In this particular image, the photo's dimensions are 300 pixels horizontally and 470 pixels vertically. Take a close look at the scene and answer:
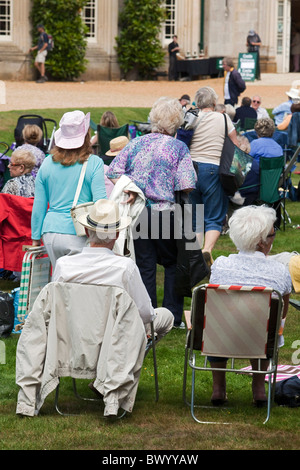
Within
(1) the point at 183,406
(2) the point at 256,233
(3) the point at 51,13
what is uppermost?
(3) the point at 51,13

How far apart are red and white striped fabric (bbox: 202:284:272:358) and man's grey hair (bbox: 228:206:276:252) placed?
309 millimetres

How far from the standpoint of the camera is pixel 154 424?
5.14 metres

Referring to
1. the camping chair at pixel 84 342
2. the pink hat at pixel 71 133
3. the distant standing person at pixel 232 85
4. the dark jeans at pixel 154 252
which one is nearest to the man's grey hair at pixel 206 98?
the dark jeans at pixel 154 252

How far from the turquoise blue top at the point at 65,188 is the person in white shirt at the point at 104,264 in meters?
0.98

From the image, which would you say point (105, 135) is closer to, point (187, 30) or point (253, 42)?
point (253, 42)

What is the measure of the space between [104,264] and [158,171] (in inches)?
73.2

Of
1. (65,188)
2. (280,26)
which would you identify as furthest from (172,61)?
(65,188)

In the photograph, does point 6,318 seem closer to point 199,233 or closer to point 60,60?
point 199,233

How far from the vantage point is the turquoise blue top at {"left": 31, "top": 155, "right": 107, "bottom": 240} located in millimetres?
6359

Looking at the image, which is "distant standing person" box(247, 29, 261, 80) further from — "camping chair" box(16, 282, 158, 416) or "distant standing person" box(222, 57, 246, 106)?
"camping chair" box(16, 282, 158, 416)

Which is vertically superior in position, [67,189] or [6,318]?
[67,189]

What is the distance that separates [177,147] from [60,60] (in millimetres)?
22603

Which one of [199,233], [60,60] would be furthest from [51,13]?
[199,233]

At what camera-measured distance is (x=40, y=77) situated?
2858 centimetres
